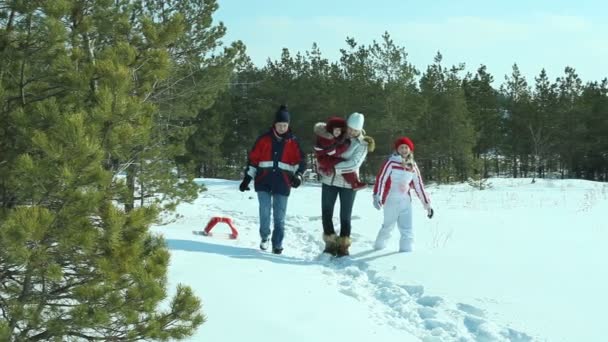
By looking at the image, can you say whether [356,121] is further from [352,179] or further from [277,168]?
[277,168]

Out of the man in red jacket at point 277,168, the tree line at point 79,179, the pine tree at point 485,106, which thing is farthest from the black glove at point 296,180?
the pine tree at point 485,106

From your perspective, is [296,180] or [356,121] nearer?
[356,121]

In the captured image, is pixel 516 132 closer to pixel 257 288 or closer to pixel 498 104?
pixel 498 104

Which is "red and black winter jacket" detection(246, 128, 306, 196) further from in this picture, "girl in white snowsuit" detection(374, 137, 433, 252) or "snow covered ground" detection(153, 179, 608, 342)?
"girl in white snowsuit" detection(374, 137, 433, 252)

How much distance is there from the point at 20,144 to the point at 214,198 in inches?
524

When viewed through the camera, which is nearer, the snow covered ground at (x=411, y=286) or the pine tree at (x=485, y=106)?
the snow covered ground at (x=411, y=286)

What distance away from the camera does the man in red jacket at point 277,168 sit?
6754 millimetres

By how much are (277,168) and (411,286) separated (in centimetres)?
230

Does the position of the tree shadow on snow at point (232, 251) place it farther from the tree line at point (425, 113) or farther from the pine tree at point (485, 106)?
the pine tree at point (485, 106)

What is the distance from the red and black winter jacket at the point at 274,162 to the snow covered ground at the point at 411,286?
2.90ft

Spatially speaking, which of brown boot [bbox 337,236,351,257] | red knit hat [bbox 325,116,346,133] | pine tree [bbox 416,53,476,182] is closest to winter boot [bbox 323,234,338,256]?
brown boot [bbox 337,236,351,257]

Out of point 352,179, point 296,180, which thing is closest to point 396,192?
point 352,179

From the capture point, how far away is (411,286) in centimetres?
539

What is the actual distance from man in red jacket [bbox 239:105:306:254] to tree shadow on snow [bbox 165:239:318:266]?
30 centimetres
